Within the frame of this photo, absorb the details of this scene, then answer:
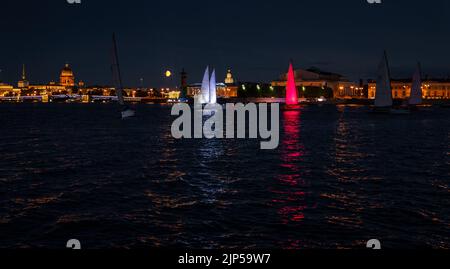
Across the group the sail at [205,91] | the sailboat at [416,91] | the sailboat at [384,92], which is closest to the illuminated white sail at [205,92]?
the sail at [205,91]

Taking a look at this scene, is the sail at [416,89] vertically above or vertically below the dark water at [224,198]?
above

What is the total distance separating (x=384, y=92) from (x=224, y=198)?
6347 cm

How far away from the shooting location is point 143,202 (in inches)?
651

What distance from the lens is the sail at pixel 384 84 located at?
7112 centimetres

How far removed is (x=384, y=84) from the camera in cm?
7288

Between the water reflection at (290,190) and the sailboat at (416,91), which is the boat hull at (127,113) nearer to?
the water reflection at (290,190)

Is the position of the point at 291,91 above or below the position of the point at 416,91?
above

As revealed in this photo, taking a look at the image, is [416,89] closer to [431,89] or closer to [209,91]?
[209,91]

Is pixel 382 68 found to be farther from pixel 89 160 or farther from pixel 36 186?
pixel 36 186

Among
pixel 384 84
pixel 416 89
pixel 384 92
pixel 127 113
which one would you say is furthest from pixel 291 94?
pixel 127 113

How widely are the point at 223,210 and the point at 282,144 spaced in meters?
22.5

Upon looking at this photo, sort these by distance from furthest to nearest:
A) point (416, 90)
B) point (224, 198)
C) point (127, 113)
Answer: point (416, 90)
point (127, 113)
point (224, 198)
